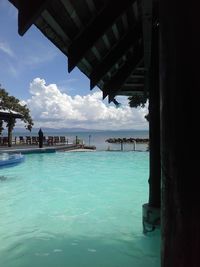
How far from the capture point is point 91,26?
443cm

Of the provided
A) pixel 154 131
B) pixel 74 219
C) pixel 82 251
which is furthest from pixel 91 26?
pixel 74 219

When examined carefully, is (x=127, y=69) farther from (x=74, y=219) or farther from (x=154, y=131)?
(x=74, y=219)

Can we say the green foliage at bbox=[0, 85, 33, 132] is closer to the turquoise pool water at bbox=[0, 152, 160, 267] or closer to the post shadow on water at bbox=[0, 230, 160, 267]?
the turquoise pool water at bbox=[0, 152, 160, 267]

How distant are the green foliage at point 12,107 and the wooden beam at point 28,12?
95.5ft

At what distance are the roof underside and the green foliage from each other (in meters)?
26.2

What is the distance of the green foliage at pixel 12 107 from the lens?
3175 centimetres

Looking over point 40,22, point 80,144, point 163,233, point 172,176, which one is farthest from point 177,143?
point 80,144

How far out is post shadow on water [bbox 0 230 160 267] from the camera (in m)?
6.08

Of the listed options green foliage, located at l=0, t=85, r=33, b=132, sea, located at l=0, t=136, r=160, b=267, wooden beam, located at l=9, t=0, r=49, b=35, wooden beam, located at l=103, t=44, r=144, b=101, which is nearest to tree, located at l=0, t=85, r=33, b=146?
green foliage, located at l=0, t=85, r=33, b=132

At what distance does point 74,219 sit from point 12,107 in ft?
82.3

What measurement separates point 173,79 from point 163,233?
2.69ft

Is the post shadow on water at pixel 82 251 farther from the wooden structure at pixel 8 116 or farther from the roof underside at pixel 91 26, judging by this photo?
the wooden structure at pixel 8 116

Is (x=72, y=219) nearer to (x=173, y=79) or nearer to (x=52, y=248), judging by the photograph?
(x=52, y=248)

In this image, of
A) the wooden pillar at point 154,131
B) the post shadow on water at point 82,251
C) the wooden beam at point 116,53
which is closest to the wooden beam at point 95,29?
the wooden beam at point 116,53
